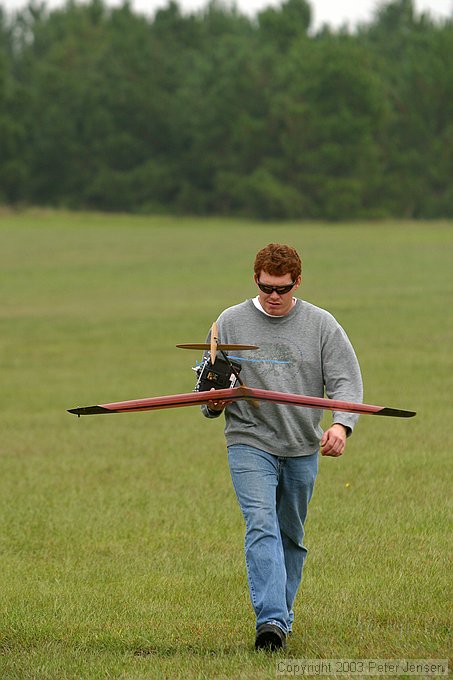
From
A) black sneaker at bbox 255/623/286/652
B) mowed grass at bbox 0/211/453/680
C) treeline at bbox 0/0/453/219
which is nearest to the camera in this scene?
black sneaker at bbox 255/623/286/652

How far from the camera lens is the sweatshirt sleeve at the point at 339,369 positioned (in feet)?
20.0

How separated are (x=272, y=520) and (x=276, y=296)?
1077mm

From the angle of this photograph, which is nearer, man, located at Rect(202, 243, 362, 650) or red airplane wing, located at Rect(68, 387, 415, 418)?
red airplane wing, located at Rect(68, 387, 415, 418)

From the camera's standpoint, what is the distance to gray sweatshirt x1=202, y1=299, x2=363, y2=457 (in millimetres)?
6078

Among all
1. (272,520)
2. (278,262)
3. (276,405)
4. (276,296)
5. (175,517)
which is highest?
(278,262)

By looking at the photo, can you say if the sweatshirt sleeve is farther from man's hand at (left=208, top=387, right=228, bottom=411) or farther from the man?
man's hand at (left=208, top=387, right=228, bottom=411)

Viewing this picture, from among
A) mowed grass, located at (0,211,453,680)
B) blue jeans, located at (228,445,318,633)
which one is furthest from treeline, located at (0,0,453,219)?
blue jeans, located at (228,445,318,633)

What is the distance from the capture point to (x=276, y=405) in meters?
6.11

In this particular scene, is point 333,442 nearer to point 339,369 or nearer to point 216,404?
point 339,369

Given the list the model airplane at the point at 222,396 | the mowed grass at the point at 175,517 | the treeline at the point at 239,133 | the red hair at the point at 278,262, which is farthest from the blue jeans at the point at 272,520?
the treeline at the point at 239,133

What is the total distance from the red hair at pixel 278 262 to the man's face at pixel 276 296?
0.07 ft

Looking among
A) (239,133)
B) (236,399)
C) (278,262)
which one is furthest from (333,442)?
(239,133)

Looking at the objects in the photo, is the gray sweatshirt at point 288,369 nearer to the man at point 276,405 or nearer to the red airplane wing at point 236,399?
the man at point 276,405

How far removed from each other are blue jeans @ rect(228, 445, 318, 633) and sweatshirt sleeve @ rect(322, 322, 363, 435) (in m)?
0.38
